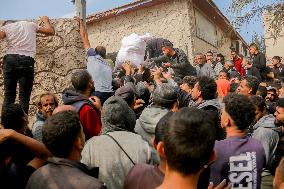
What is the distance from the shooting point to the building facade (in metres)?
15.2

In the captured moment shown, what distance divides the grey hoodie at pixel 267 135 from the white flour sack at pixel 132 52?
198 inches

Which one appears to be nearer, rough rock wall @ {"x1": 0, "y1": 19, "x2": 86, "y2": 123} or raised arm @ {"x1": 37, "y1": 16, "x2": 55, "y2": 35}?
raised arm @ {"x1": 37, "y1": 16, "x2": 55, "y2": 35}

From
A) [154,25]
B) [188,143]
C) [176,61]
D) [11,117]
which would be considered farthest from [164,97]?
[154,25]

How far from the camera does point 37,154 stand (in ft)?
9.20

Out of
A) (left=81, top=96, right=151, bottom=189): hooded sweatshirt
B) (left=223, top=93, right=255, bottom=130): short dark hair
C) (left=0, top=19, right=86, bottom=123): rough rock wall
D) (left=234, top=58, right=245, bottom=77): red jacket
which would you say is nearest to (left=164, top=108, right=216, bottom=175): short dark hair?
(left=81, top=96, right=151, bottom=189): hooded sweatshirt

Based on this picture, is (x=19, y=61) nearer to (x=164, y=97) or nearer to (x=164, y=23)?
(x=164, y=97)

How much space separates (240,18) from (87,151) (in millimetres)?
9334

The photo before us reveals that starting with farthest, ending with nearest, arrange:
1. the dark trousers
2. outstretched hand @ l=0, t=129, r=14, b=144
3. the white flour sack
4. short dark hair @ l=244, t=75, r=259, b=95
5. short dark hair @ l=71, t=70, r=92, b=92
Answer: the white flour sack → short dark hair @ l=244, t=75, r=259, b=95 → the dark trousers → short dark hair @ l=71, t=70, r=92, b=92 → outstretched hand @ l=0, t=129, r=14, b=144

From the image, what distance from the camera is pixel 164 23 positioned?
15773 mm

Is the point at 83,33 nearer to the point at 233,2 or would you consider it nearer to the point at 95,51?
the point at 95,51

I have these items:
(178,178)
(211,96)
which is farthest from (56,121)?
(211,96)

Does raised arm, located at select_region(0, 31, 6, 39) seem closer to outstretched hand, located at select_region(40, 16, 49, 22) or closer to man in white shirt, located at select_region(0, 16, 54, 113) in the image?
man in white shirt, located at select_region(0, 16, 54, 113)

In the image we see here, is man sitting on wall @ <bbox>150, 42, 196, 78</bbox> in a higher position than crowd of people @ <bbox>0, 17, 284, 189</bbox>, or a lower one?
higher

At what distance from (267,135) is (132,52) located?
559cm
